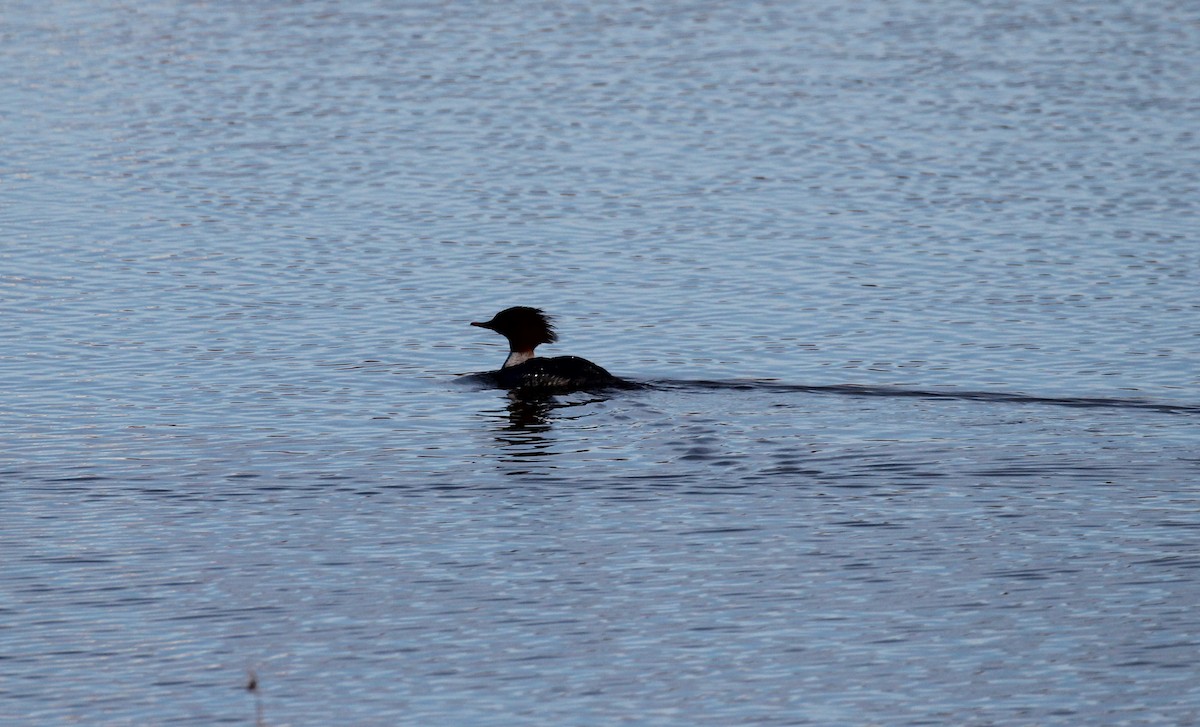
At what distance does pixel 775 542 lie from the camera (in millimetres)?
13742

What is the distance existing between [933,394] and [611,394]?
10.2 feet

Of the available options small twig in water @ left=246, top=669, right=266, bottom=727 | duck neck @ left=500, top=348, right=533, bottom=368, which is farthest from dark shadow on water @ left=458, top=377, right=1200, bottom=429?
small twig in water @ left=246, top=669, right=266, bottom=727

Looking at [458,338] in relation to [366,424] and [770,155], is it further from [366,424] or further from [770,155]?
[770,155]

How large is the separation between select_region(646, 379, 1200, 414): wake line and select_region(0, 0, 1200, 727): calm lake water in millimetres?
70

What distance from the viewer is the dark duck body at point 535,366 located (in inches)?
744

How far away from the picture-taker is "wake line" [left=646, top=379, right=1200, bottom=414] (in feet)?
57.2

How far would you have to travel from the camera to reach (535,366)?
1941cm

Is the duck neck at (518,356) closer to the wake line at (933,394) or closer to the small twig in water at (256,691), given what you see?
the wake line at (933,394)

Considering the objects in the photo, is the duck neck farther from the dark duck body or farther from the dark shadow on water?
the dark shadow on water

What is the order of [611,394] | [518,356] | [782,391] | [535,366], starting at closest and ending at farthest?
[782,391]
[611,394]
[535,366]
[518,356]

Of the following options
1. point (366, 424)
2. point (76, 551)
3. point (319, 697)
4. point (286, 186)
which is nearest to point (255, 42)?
point (286, 186)

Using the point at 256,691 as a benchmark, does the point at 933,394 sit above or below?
below

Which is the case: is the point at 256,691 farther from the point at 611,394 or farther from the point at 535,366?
the point at 535,366

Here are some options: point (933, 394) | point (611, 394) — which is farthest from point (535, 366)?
point (933, 394)
